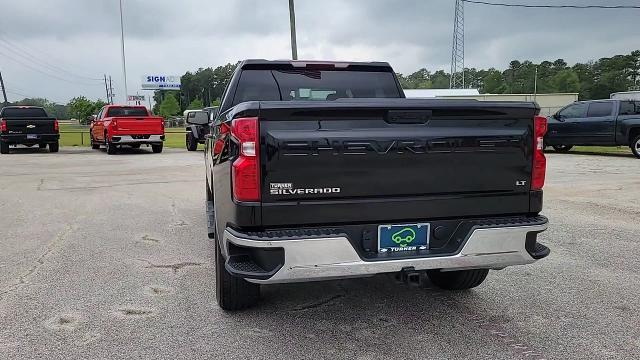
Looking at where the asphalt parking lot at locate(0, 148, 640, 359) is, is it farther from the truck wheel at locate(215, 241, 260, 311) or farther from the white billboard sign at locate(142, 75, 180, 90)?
the white billboard sign at locate(142, 75, 180, 90)

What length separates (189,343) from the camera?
3.31 m

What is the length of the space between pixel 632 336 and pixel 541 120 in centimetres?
152

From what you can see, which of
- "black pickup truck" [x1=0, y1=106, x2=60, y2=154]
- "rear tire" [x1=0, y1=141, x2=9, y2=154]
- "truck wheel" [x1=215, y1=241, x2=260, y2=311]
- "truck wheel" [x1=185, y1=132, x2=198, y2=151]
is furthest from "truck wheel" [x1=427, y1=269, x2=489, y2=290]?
"rear tire" [x1=0, y1=141, x2=9, y2=154]

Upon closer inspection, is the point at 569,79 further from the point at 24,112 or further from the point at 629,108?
the point at 24,112

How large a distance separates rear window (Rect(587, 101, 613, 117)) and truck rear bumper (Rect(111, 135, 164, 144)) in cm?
1517

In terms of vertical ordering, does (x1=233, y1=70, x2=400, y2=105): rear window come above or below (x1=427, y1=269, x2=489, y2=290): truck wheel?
above

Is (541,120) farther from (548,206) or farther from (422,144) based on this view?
(548,206)

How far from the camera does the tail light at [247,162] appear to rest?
9.41 ft

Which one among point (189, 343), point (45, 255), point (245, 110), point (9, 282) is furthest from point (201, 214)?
point (245, 110)

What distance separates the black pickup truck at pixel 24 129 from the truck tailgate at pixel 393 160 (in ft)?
67.1

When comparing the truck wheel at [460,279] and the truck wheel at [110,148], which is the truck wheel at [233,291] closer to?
the truck wheel at [460,279]

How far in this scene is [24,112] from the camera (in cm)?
2122

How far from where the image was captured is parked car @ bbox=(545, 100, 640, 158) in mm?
15672

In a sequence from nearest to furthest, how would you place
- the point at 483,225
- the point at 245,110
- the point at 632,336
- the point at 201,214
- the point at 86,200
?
the point at 245,110, the point at 483,225, the point at 632,336, the point at 201,214, the point at 86,200
